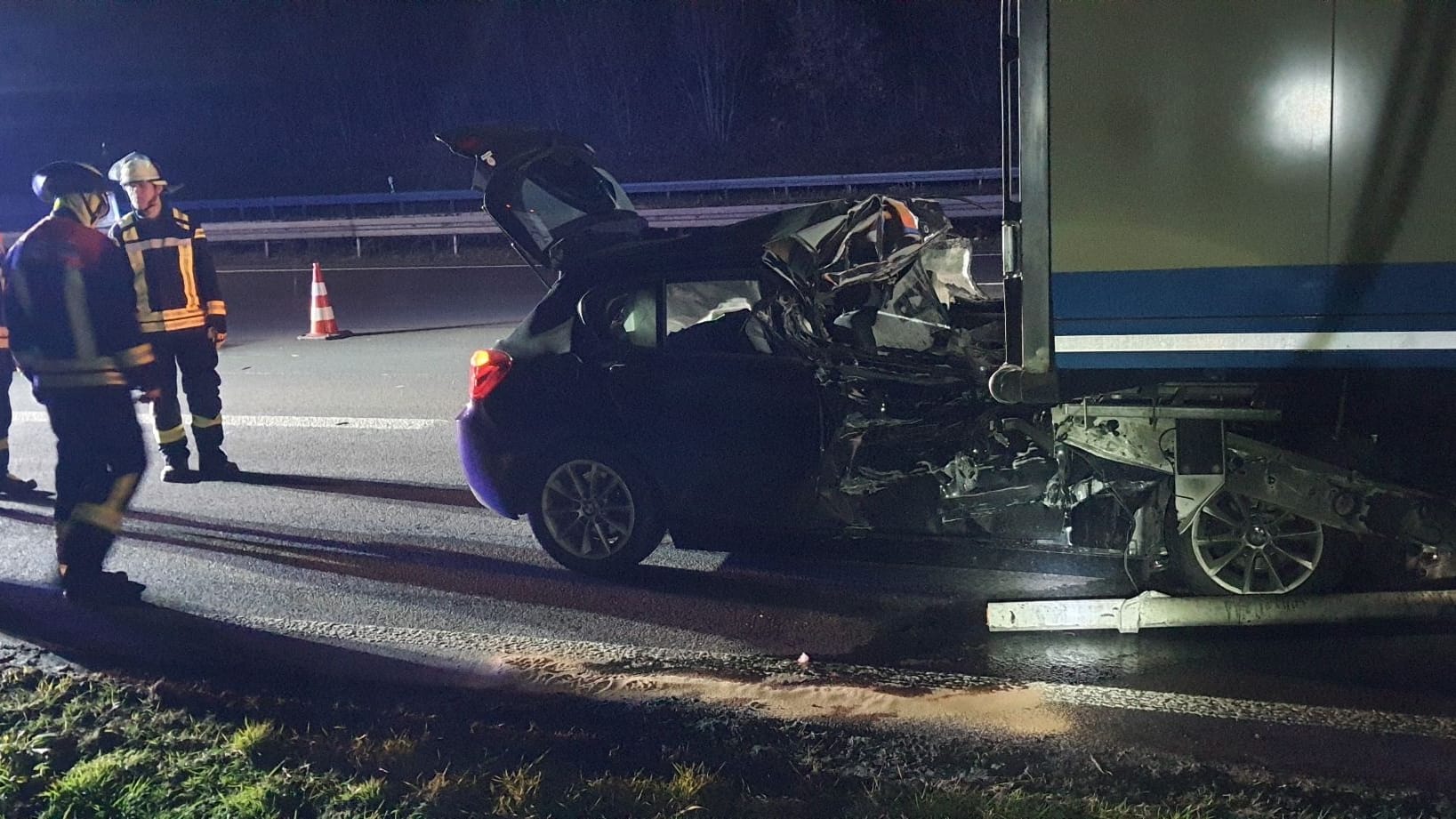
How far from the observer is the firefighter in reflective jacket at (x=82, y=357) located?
5.71m

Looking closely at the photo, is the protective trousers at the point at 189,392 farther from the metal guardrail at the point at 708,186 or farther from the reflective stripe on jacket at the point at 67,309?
the metal guardrail at the point at 708,186

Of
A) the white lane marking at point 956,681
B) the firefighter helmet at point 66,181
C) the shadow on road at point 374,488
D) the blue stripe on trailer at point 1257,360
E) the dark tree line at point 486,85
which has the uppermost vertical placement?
the dark tree line at point 486,85

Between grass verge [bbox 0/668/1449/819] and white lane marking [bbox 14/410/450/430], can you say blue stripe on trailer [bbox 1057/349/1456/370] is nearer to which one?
grass verge [bbox 0/668/1449/819]

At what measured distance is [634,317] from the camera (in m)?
5.86

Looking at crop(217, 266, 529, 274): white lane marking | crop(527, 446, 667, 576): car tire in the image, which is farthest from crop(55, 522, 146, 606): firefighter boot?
crop(217, 266, 529, 274): white lane marking

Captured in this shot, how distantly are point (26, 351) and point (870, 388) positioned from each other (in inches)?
153

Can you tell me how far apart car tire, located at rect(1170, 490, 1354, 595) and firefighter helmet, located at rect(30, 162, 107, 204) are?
5135 mm

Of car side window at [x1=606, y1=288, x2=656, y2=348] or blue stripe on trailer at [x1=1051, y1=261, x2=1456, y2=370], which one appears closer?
blue stripe on trailer at [x1=1051, y1=261, x2=1456, y2=370]

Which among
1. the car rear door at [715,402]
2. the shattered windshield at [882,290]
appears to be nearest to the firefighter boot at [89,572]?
the car rear door at [715,402]

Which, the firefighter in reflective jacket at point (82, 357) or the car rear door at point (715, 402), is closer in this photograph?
the car rear door at point (715, 402)

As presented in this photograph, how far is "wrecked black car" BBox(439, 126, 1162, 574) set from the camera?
521 centimetres

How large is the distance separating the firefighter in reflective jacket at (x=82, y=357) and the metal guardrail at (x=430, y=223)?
1383 centimetres

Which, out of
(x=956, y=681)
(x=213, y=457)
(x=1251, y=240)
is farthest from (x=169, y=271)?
(x=1251, y=240)

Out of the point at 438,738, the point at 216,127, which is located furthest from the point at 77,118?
the point at 438,738
